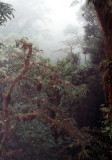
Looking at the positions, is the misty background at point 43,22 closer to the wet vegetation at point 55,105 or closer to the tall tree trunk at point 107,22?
the wet vegetation at point 55,105

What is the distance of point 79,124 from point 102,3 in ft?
27.1

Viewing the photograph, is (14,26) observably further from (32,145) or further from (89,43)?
(32,145)

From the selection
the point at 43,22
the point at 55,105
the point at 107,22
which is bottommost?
the point at 55,105

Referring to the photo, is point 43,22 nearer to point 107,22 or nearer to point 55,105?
point 55,105

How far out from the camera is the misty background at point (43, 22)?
106 ft

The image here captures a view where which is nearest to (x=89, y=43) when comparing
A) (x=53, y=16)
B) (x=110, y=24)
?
(x=110, y=24)

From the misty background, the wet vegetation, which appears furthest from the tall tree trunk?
the misty background

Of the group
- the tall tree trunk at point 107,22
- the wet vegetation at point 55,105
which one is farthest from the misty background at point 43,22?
the tall tree trunk at point 107,22

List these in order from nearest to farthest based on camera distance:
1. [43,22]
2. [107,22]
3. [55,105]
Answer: [107,22] → [55,105] → [43,22]

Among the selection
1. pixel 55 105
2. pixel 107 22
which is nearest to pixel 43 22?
pixel 55 105

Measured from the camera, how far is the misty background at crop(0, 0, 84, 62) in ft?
106

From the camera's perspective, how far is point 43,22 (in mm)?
35688

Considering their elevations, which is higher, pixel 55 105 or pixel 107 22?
pixel 107 22

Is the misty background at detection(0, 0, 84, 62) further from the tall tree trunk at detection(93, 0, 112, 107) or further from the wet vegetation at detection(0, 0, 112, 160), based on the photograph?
the tall tree trunk at detection(93, 0, 112, 107)
